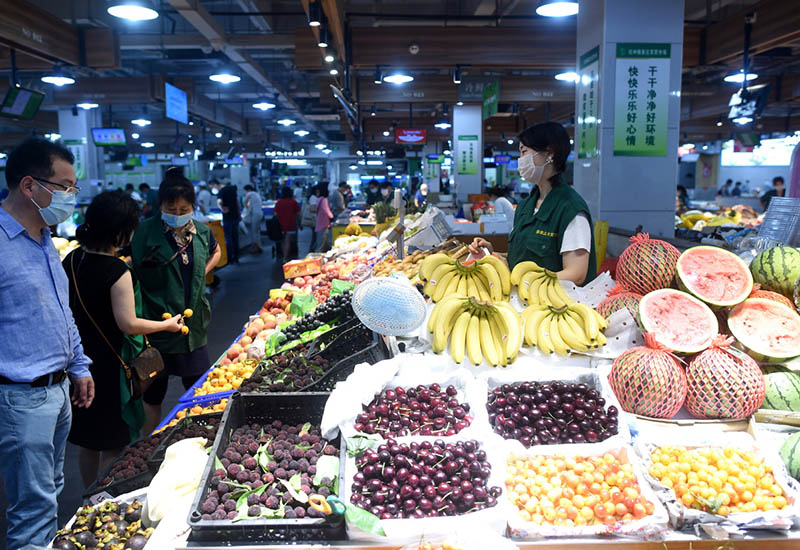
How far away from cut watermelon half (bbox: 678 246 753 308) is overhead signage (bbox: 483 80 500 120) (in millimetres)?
9244

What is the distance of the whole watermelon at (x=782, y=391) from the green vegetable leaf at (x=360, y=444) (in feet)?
5.18

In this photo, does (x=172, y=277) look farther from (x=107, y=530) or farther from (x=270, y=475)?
(x=270, y=475)

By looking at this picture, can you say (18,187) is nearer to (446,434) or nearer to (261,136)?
(446,434)

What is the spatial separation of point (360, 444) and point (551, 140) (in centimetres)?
220

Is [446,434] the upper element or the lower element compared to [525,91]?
lower

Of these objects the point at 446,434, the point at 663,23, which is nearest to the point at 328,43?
the point at 663,23

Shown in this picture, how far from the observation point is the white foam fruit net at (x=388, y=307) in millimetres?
2625

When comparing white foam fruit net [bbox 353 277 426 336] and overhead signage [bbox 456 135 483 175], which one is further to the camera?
overhead signage [bbox 456 135 483 175]

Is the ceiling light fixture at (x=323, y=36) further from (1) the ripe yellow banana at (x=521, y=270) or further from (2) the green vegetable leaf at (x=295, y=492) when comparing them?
(2) the green vegetable leaf at (x=295, y=492)

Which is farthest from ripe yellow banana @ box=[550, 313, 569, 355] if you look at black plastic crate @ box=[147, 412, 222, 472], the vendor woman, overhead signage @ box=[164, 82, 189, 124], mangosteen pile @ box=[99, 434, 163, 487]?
overhead signage @ box=[164, 82, 189, 124]

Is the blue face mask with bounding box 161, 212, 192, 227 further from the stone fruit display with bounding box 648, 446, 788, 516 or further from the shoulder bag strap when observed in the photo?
the stone fruit display with bounding box 648, 446, 788, 516

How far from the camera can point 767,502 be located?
184 cm

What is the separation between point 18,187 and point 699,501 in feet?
9.61

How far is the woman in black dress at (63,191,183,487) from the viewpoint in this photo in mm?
3332
